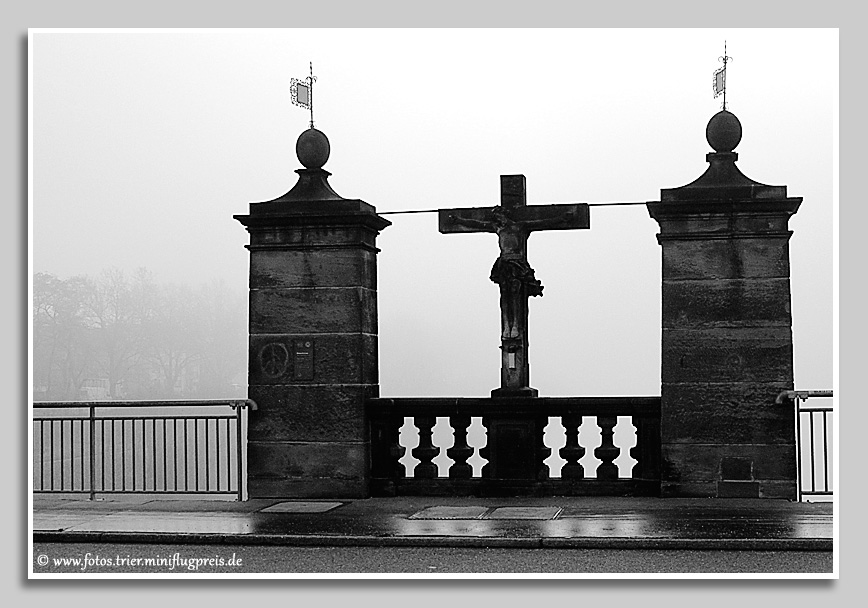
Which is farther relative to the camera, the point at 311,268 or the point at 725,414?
the point at 311,268

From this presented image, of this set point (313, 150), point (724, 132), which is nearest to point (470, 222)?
point (313, 150)

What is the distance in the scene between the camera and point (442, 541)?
1204 centimetres

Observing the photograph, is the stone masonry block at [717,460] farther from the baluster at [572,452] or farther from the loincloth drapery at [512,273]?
the loincloth drapery at [512,273]

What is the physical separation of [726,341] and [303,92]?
495 centimetres

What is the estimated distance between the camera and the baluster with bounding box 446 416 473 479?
50.3 feet

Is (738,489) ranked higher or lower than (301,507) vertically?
higher

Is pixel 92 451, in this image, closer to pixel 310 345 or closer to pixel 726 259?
pixel 310 345

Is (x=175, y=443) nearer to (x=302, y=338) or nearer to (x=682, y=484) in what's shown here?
(x=302, y=338)

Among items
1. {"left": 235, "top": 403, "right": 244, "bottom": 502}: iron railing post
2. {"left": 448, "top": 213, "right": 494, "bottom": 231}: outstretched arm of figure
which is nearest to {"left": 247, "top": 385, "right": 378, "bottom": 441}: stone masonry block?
{"left": 235, "top": 403, "right": 244, "bottom": 502}: iron railing post

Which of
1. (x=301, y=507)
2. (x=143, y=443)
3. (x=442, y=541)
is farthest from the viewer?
(x=143, y=443)

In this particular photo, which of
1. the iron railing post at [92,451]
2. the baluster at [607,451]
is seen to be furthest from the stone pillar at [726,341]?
the iron railing post at [92,451]

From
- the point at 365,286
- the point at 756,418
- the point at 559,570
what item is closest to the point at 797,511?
the point at 756,418

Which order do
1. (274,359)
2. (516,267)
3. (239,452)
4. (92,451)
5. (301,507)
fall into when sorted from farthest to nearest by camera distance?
(92,451) < (239,452) < (274,359) < (516,267) < (301,507)

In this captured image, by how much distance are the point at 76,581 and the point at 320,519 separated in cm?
306
